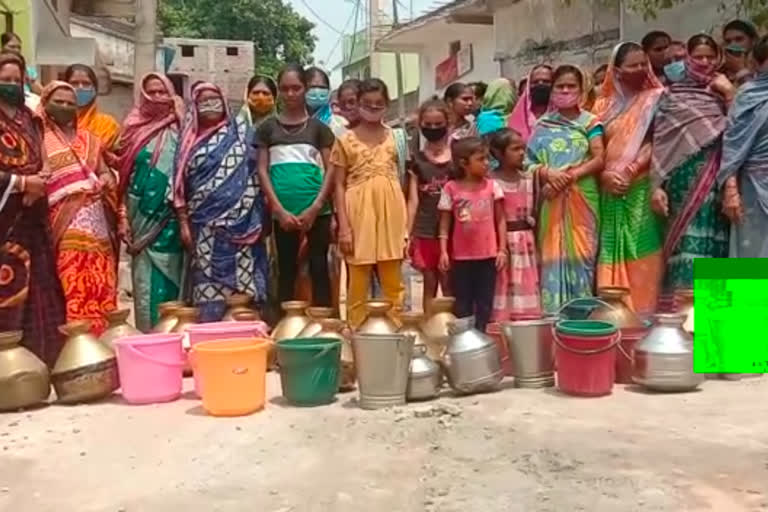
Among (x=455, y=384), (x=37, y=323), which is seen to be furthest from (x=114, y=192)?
(x=455, y=384)

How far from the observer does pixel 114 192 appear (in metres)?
5.82

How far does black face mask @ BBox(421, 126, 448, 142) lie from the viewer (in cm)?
570

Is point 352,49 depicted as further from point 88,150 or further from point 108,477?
point 108,477

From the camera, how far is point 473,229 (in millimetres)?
5438

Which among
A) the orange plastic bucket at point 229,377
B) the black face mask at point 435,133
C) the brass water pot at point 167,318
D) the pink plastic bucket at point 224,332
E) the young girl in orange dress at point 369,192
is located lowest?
the orange plastic bucket at point 229,377

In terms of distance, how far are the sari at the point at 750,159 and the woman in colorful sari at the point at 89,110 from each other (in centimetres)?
345

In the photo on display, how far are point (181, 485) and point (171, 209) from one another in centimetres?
251

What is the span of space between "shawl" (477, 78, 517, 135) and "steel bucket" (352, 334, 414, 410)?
2153 mm

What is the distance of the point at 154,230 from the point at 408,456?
2.58 m

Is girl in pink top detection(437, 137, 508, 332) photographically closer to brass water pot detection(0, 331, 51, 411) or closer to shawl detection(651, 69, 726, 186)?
shawl detection(651, 69, 726, 186)

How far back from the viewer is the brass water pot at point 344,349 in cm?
484

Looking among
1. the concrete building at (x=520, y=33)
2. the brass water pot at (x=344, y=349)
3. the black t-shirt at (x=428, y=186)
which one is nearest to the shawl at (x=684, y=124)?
the black t-shirt at (x=428, y=186)

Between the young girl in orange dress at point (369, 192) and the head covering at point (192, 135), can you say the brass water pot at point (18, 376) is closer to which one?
the head covering at point (192, 135)
